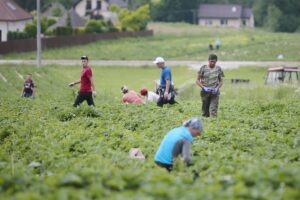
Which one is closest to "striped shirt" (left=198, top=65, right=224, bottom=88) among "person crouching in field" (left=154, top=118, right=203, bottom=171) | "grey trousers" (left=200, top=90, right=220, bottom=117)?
"grey trousers" (left=200, top=90, right=220, bottom=117)

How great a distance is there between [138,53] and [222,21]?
73.2 metres

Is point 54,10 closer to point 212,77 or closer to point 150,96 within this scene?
point 150,96

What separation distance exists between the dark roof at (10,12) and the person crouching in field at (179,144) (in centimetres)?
5908

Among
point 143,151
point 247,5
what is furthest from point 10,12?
point 247,5

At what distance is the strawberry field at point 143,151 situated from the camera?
9.46m

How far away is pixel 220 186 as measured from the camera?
9805mm

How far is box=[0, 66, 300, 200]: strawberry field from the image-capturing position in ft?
31.0

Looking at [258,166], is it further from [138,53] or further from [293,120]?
[138,53]

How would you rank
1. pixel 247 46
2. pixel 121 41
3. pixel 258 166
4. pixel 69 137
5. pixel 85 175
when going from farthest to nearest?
pixel 121 41 < pixel 247 46 < pixel 69 137 < pixel 258 166 < pixel 85 175

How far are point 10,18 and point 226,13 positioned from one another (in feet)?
224

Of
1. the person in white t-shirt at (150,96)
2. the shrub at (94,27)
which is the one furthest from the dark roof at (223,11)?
the person in white t-shirt at (150,96)

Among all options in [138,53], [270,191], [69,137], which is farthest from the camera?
[138,53]

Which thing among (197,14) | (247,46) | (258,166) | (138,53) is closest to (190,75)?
(138,53)

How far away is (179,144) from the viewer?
12508mm
